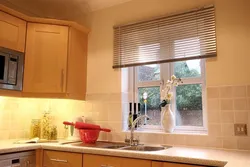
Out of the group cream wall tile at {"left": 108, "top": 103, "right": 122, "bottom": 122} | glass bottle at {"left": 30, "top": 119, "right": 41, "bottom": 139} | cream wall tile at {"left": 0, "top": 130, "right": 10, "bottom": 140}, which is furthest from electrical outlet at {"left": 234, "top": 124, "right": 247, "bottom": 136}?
cream wall tile at {"left": 0, "top": 130, "right": 10, "bottom": 140}

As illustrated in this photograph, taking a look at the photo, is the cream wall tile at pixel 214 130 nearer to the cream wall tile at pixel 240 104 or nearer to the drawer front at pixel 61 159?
the cream wall tile at pixel 240 104

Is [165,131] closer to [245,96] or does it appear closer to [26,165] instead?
[245,96]

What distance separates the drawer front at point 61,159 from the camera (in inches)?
81.6

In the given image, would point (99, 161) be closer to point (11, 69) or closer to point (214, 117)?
point (214, 117)

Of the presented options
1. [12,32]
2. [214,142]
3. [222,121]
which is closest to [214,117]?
[222,121]

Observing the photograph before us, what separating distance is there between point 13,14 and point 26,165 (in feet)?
4.73

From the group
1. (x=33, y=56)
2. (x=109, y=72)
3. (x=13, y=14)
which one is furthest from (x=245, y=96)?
(x=13, y=14)

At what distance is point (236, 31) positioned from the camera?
2068 millimetres

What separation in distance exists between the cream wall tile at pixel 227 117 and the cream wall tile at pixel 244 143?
0.52 feet

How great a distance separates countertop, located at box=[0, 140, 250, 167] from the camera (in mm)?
1503

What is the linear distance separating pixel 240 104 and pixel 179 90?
0.64m

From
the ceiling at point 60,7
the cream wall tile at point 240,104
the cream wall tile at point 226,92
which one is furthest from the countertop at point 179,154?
the ceiling at point 60,7

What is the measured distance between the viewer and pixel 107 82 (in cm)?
270

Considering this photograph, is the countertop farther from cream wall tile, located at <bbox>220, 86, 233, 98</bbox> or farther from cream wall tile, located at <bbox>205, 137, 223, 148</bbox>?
cream wall tile, located at <bbox>220, 86, 233, 98</bbox>
